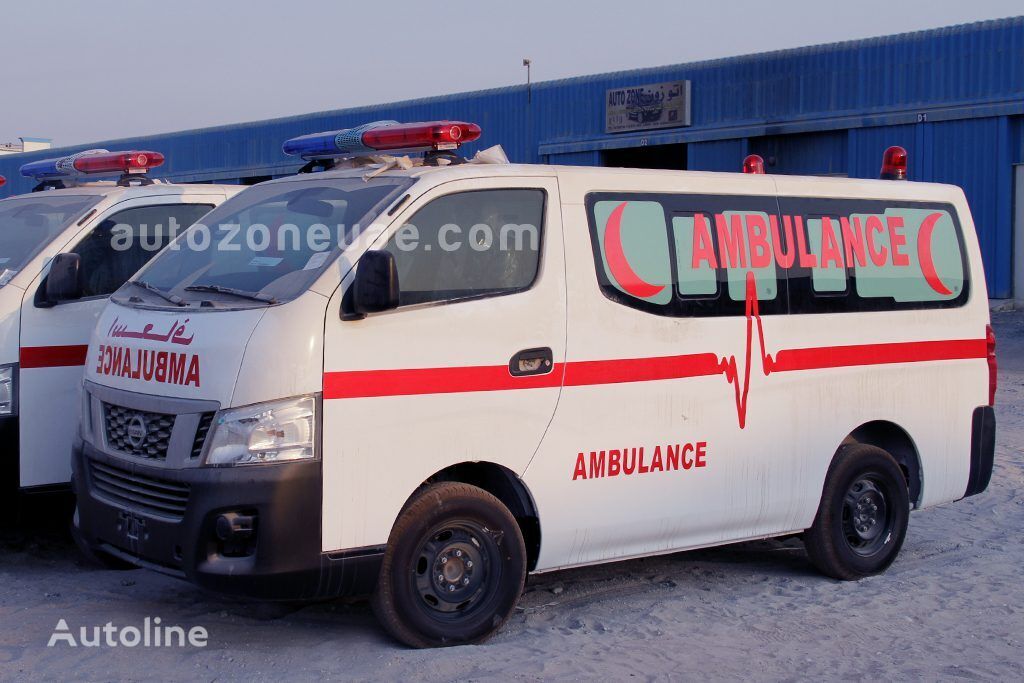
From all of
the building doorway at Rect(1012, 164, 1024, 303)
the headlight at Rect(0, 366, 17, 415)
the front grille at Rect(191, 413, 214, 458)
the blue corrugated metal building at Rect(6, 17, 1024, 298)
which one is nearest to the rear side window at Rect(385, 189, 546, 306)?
the front grille at Rect(191, 413, 214, 458)

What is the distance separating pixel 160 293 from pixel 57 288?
119cm

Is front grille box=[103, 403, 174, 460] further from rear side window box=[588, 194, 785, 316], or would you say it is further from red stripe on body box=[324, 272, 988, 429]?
rear side window box=[588, 194, 785, 316]

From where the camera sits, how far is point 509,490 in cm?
555

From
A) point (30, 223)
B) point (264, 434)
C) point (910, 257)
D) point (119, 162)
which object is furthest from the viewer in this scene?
point (119, 162)

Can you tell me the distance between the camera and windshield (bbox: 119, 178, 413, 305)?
206 inches

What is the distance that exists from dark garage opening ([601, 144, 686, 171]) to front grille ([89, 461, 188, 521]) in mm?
21876

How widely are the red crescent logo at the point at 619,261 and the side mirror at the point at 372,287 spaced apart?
49.0 inches

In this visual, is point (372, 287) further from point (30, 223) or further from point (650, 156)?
point (650, 156)

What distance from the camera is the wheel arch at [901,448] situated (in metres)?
7.00

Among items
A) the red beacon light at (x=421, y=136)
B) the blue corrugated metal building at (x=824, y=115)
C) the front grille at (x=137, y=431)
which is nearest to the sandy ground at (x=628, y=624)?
the front grille at (x=137, y=431)

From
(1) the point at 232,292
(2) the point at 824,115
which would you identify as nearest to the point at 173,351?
(1) the point at 232,292

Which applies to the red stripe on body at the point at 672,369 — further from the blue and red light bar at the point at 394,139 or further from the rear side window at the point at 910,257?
the blue and red light bar at the point at 394,139

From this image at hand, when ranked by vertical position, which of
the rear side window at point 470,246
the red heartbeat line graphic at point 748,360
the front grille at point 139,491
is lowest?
the front grille at point 139,491

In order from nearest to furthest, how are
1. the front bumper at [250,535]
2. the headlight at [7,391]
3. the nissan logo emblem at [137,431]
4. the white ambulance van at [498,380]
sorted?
the front bumper at [250,535] → the white ambulance van at [498,380] → the nissan logo emblem at [137,431] → the headlight at [7,391]
